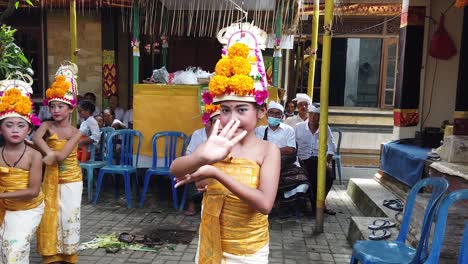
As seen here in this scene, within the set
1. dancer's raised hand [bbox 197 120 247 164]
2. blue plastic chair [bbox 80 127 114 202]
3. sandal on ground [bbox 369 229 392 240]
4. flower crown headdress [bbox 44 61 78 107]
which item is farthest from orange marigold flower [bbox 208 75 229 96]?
blue plastic chair [bbox 80 127 114 202]

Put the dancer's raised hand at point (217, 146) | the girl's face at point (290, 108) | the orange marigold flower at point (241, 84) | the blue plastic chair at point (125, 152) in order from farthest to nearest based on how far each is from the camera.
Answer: the girl's face at point (290, 108), the blue plastic chair at point (125, 152), the orange marigold flower at point (241, 84), the dancer's raised hand at point (217, 146)

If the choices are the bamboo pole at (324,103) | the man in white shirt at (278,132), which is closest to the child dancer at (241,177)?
the bamboo pole at (324,103)

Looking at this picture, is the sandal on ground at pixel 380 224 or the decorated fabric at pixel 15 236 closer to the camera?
the decorated fabric at pixel 15 236

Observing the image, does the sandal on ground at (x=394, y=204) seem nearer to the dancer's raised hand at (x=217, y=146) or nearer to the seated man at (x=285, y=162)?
the seated man at (x=285, y=162)

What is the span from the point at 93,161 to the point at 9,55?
3.81 meters

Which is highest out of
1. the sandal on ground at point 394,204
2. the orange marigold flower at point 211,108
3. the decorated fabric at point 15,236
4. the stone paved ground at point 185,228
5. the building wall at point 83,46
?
the building wall at point 83,46

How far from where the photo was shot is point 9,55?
328 cm

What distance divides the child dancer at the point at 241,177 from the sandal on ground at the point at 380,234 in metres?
2.10

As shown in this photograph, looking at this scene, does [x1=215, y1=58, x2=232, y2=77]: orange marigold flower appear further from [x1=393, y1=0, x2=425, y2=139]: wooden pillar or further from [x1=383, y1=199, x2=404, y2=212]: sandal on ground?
[x1=393, y1=0, x2=425, y2=139]: wooden pillar

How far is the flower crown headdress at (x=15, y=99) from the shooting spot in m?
3.28

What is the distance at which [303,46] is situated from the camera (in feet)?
37.3

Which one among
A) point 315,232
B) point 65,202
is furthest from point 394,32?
point 65,202

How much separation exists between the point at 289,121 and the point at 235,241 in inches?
222

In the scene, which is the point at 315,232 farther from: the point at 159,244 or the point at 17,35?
the point at 17,35
